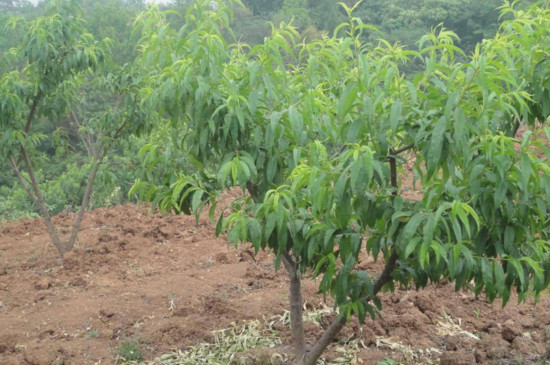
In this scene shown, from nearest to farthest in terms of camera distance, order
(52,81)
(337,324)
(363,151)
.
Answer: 1. (363,151)
2. (337,324)
3. (52,81)

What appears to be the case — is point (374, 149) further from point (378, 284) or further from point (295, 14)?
point (295, 14)

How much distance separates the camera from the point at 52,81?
19.4 feet

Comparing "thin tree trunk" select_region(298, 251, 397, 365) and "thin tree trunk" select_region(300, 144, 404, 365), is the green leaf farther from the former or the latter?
"thin tree trunk" select_region(298, 251, 397, 365)

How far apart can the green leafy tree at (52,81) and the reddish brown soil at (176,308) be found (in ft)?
2.26

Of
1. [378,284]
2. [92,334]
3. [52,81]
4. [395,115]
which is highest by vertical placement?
[395,115]

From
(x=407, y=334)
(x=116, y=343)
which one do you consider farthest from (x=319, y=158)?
(x=116, y=343)

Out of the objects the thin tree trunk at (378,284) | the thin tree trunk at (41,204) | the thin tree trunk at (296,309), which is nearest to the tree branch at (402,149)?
the thin tree trunk at (378,284)

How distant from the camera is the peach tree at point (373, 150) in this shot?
7.56ft

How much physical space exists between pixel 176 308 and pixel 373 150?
3.06 metres

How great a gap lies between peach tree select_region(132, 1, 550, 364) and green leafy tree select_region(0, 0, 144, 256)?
2920mm

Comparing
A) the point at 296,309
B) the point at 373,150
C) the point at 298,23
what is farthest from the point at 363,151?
the point at 298,23

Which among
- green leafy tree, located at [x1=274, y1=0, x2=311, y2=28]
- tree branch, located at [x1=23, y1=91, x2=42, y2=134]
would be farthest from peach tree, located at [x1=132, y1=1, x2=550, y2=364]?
green leafy tree, located at [x1=274, y1=0, x2=311, y2=28]

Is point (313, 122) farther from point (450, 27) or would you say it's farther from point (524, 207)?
point (450, 27)

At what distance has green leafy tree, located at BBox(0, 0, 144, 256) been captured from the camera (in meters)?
5.66
